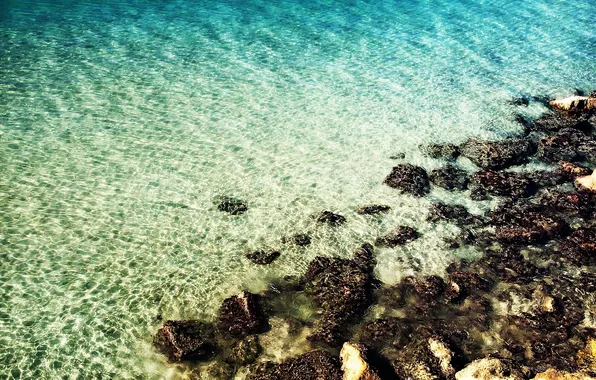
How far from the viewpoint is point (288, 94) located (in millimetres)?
16844

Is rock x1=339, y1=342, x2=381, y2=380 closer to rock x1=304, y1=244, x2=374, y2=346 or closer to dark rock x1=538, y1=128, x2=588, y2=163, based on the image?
rock x1=304, y1=244, x2=374, y2=346

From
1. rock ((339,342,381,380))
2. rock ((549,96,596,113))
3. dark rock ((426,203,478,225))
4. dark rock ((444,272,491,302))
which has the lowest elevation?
dark rock ((426,203,478,225))

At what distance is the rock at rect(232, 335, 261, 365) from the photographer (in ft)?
25.7

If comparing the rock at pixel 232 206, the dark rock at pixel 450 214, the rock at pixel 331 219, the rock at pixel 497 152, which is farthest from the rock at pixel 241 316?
the rock at pixel 497 152

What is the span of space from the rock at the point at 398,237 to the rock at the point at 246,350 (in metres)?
3.93

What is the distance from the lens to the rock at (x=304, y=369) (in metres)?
7.39

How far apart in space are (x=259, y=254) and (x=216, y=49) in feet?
43.2

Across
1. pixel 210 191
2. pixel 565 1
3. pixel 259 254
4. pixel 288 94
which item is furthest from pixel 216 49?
pixel 565 1

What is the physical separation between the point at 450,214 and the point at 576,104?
28.2 feet

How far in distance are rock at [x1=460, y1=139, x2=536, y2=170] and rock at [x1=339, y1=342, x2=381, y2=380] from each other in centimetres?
818

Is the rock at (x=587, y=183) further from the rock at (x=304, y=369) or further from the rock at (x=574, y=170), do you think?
the rock at (x=304, y=369)

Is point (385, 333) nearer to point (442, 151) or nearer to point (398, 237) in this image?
point (398, 237)

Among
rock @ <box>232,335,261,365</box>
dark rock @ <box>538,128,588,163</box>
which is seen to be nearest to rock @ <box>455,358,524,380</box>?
rock @ <box>232,335,261,365</box>

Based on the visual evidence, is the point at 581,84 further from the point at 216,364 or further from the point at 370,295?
the point at 216,364
